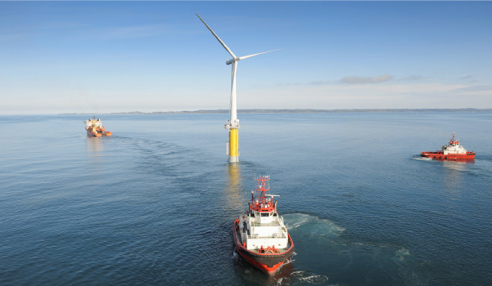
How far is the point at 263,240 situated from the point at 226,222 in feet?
59.7

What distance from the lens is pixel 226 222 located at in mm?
70000

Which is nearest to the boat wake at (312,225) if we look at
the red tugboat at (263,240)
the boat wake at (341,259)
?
the boat wake at (341,259)

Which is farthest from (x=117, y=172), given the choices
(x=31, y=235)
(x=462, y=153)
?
(x=462, y=153)

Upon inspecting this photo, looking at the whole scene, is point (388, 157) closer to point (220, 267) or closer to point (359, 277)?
point (359, 277)

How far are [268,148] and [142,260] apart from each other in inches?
5072

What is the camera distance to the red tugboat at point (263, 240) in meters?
50.5

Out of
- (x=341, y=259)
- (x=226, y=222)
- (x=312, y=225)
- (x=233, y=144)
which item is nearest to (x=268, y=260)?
(x=341, y=259)

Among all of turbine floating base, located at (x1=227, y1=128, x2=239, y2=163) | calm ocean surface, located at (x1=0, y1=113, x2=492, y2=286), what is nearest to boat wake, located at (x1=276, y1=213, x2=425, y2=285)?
calm ocean surface, located at (x1=0, y1=113, x2=492, y2=286)

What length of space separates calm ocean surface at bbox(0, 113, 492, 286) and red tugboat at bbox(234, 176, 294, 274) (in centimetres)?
210

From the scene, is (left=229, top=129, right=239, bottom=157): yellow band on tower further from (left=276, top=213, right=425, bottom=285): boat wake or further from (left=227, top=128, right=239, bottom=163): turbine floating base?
(left=276, top=213, right=425, bottom=285): boat wake

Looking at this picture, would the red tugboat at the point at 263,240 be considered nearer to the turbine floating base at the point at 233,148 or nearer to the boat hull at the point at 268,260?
the boat hull at the point at 268,260

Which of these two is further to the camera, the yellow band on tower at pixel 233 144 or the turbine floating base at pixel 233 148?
the turbine floating base at pixel 233 148

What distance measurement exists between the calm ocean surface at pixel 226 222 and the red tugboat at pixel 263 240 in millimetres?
2101

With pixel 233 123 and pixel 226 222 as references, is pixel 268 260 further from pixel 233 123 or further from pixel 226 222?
pixel 233 123
